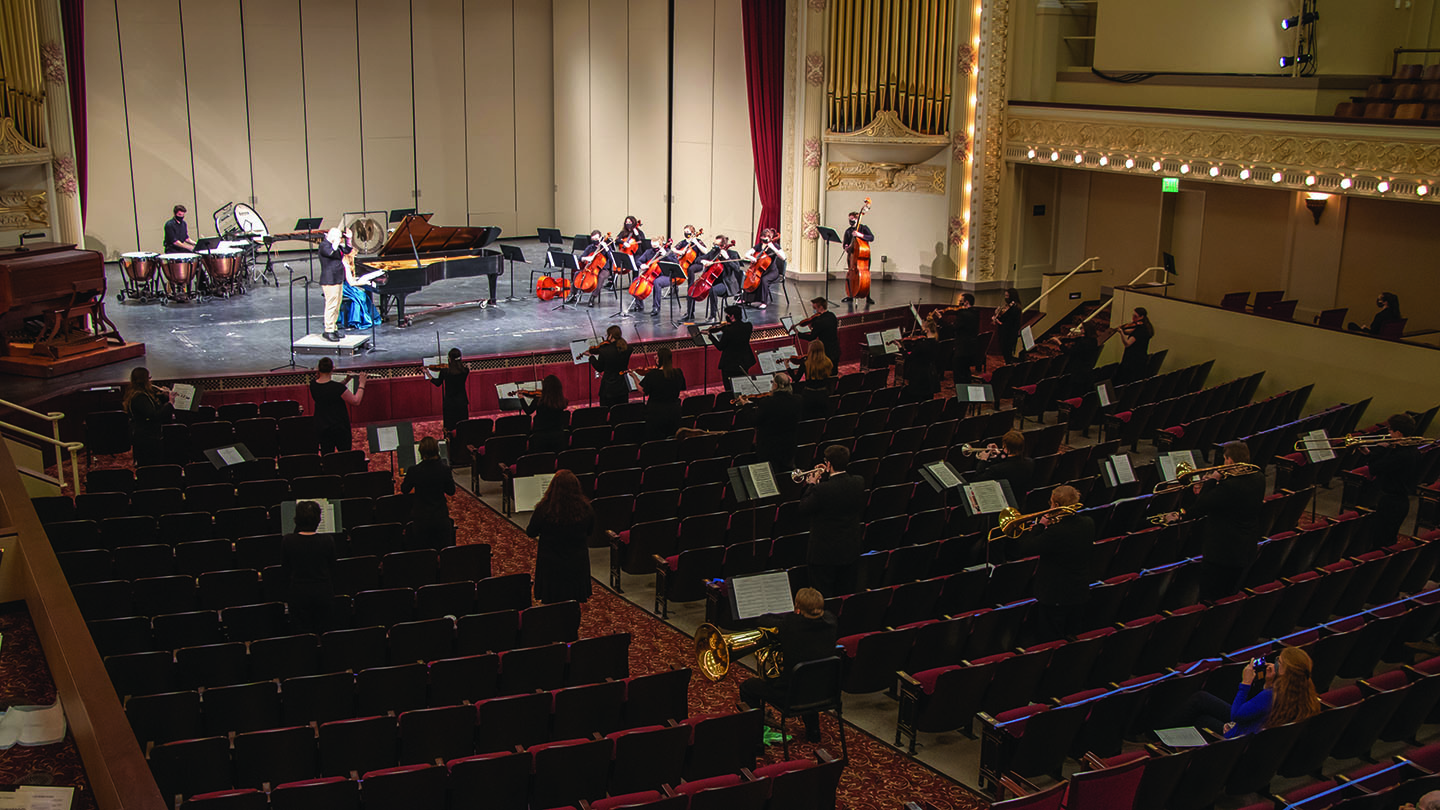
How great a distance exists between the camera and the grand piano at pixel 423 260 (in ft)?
51.4

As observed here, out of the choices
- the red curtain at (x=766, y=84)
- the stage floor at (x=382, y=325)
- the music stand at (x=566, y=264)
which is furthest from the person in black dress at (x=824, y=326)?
the red curtain at (x=766, y=84)

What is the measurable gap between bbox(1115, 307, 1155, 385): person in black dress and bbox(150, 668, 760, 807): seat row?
885 cm

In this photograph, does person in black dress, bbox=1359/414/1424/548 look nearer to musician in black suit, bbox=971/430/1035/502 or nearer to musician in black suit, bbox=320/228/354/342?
musician in black suit, bbox=971/430/1035/502

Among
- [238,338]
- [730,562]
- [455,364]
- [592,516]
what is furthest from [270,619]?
[238,338]

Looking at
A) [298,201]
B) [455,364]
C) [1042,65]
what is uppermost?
[1042,65]

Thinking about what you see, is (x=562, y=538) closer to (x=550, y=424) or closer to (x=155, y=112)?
(x=550, y=424)

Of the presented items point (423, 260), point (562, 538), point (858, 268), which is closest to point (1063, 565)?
point (562, 538)

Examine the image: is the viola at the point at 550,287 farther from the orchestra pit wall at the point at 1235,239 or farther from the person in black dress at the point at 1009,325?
the orchestra pit wall at the point at 1235,239

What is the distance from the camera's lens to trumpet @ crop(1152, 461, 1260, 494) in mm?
7464

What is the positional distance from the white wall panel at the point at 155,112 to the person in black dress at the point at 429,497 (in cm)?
1452

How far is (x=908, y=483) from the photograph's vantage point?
9.24 meters

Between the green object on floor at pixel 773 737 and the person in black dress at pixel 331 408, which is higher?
the person in black dress at pixel 331 408

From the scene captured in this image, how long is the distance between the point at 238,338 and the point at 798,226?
29.1 ft

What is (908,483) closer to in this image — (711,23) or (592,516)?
A: (592,516)
